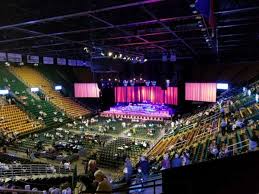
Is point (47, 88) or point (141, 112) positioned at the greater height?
point (47, 88)

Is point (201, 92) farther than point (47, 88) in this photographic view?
No

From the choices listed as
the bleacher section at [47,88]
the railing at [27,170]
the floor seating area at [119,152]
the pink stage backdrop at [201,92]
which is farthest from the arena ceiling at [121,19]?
the bleacher section at [47,88]

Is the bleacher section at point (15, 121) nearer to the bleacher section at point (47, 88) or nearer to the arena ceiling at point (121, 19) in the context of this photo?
the bleacher section at point (47, 88)

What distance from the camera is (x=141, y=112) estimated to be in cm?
3575

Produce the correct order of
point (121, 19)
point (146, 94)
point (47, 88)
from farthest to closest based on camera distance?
1. point (146, 94)
2. point (47, 88)
3. point (121, 19)

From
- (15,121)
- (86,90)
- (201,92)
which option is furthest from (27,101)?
(201,92)

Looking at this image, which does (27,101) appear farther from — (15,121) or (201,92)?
(201,92)

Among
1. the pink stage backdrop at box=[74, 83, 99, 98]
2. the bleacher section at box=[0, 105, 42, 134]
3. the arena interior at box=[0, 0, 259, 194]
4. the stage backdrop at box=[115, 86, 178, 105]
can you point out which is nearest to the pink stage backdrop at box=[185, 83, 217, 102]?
the arena interior at box=[0, 0, 259, 194]

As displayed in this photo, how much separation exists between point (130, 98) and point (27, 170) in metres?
24.2

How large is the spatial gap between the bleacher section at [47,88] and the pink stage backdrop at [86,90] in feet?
8.26

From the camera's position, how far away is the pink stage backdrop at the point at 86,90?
3828 centimetres

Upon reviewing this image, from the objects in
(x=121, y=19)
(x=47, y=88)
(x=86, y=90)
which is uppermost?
(x=121, y=19)

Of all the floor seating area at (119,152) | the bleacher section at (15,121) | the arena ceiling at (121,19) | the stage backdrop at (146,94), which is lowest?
the floor seating area at (119,152)

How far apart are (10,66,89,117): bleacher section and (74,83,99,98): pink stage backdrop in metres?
2.52
